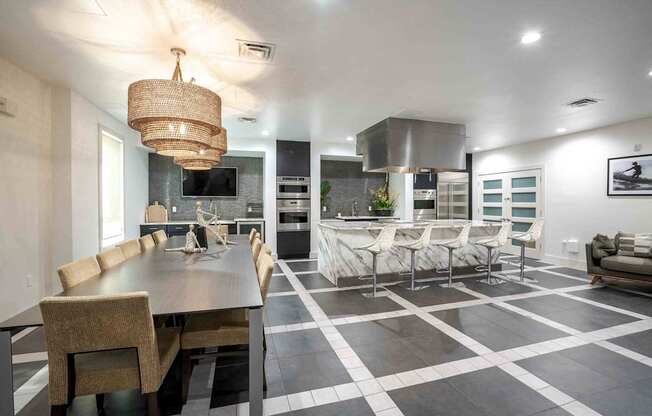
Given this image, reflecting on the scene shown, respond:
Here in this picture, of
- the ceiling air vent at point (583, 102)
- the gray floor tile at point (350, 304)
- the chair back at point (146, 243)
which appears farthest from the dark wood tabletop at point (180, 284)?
the ceiling air vent at point (583, 102)

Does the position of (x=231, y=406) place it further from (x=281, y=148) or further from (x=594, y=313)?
(x=281, y=148)

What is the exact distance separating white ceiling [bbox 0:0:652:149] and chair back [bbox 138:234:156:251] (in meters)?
1.80

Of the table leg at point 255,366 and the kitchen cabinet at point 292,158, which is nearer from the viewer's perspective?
the table leg at point 255,366

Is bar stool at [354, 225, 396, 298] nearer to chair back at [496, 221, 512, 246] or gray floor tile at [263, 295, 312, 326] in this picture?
gray floor tile at [263, 295, 312, 326]

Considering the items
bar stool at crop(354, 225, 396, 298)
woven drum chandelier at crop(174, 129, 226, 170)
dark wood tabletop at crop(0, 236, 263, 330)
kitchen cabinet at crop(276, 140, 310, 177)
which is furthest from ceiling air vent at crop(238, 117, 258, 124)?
bar stool at crop(354, 225, 396, 298)

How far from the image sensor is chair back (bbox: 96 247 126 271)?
2336 mm

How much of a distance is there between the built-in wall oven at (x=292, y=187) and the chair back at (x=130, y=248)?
3.49 m

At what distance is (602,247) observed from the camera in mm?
4621

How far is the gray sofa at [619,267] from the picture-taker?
407 centimetres

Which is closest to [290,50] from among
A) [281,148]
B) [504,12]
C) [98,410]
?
[504,12]

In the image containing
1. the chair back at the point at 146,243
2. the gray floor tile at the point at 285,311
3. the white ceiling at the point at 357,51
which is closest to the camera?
the white ceiling at the point at 357,51

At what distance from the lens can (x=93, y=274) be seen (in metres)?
2.15

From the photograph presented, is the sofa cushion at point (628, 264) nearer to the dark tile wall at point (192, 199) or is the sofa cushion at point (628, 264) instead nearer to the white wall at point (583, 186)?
the white wall at point (583, 186)

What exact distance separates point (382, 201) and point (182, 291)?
5824 millimetres
